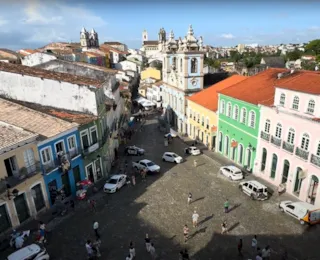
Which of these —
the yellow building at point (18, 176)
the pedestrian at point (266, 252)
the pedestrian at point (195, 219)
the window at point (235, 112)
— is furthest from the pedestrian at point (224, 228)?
the yellow building at point (18, 176)

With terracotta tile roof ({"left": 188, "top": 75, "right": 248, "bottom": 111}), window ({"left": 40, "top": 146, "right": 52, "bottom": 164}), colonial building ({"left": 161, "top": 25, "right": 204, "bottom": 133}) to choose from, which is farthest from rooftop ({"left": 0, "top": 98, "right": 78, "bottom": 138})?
colonial building ({"left": 161, "top": 25, "right": 204, "bottom": 133})

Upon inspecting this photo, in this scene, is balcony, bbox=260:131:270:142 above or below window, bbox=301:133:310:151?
below

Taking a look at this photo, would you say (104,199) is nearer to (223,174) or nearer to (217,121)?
(223,174)

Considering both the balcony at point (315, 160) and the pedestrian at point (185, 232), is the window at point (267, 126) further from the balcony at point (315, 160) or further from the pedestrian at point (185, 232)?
the pedestrian at point (185, 232)

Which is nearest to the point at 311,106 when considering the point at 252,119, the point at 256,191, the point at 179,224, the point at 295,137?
the point at 295,137

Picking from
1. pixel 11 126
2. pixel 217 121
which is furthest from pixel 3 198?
pixel 217 121

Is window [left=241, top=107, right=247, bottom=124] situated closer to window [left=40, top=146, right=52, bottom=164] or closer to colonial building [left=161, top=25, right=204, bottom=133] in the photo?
colonial building [left=161, top=25, right=204, bottom=133]
